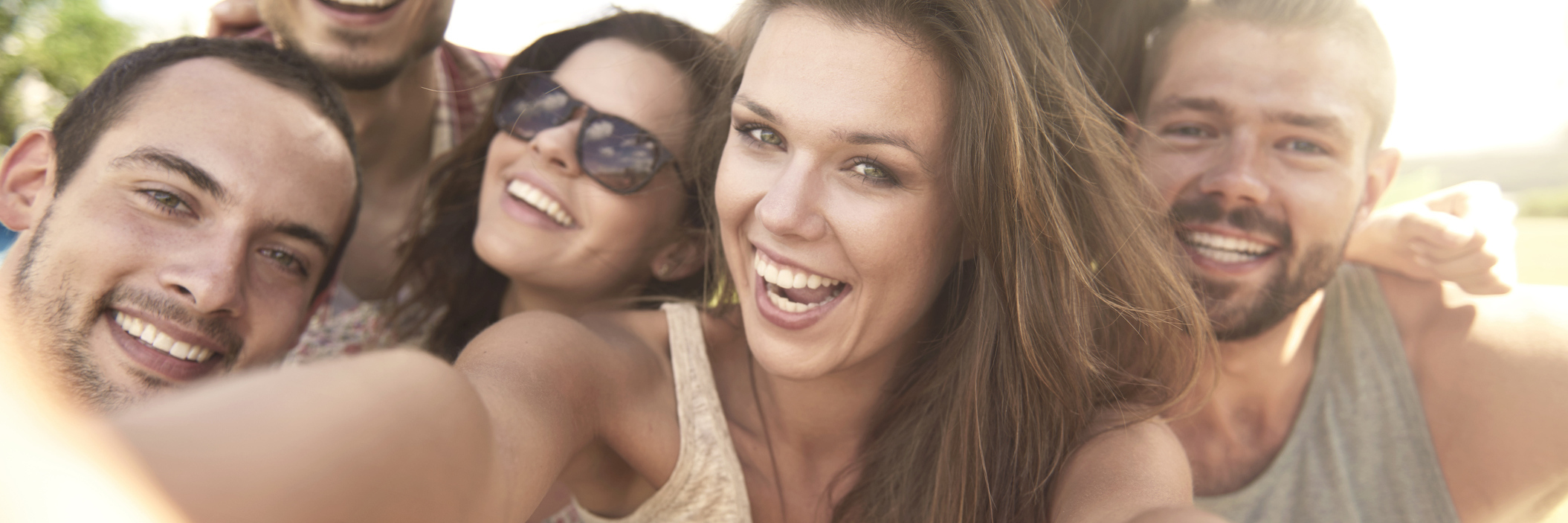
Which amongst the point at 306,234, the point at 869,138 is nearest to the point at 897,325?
the point at 869,138

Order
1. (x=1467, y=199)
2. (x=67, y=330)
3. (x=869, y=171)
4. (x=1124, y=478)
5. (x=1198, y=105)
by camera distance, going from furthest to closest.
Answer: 1. (x=1467, y=199)
2. (x=1198, y=105)
3. (x=67, y=330)
4. (x=869, y=171)
5. (x=1124, y=478)

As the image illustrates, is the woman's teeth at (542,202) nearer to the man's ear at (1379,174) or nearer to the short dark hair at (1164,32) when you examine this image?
the short dark hair at (1164,32)

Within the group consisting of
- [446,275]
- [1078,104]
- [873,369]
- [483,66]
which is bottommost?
[446,275]

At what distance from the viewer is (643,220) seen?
9.79ft

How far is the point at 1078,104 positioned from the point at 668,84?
1383 mm

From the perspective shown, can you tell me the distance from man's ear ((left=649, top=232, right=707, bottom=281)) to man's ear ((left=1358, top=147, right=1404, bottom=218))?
2328mm

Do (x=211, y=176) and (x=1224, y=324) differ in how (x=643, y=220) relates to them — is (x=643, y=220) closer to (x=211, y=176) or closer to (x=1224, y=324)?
(x=211, y=176)

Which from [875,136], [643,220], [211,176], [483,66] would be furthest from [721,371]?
[483,66]

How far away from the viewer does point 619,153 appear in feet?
9.37

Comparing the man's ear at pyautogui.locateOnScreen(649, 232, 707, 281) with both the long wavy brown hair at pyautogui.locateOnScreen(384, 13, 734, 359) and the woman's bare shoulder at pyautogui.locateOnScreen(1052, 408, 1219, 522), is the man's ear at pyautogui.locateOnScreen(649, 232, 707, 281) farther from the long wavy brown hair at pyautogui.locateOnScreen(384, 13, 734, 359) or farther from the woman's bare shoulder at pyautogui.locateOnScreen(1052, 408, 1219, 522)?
the woman's bare shoulder at pyautogui.locateOnScreen(1052, 408, 1219, 522)

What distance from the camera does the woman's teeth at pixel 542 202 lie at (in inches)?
117

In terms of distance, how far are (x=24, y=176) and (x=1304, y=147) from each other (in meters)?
3.91

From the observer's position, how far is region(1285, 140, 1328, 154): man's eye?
2844 millimetres

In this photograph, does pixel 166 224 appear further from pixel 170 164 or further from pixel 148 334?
pixel 148 334
